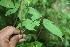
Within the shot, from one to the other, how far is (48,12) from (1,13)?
4.01 feet

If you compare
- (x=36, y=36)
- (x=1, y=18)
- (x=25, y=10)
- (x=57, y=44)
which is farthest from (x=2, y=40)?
(x=57, y=44)

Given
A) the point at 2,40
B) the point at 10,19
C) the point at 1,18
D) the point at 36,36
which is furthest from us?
the point at 36,36

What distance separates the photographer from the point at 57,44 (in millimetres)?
4266

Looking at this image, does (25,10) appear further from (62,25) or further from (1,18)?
(62,25)

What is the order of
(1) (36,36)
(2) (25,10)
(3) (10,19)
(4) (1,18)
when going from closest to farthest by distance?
(2) (25,10)
(4) (1,18)
(3) (10,19)
(1) (36,36)

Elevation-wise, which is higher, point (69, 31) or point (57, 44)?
point (69, 31)

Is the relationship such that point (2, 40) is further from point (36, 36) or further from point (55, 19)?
point (55, 19)

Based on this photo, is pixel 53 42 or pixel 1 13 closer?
pixel 1 13

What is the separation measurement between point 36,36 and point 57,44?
73cm

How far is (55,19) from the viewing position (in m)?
4.27

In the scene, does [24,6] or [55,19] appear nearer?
[24,6]

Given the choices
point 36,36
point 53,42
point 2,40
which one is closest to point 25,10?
point 2,40

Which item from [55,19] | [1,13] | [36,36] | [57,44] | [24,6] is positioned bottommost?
[57,44]

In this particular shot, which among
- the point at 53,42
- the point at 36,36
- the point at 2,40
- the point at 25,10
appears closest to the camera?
the point at 2,40
